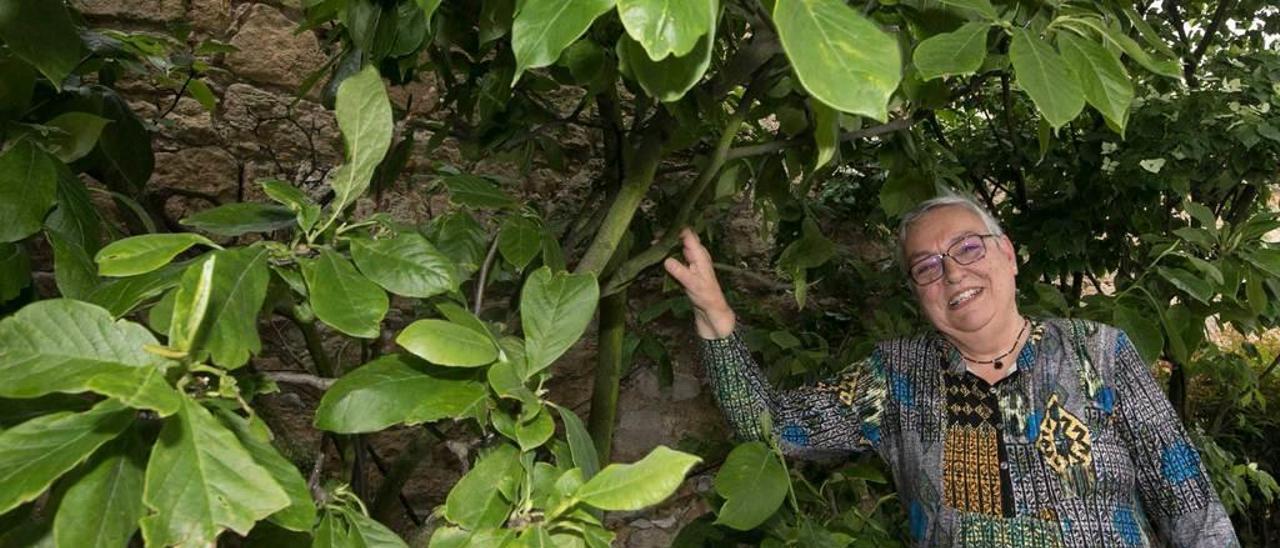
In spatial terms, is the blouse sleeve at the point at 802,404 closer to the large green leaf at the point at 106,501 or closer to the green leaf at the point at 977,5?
the green leaf at the point at 977,5

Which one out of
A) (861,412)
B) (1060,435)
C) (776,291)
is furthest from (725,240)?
(1060,435)

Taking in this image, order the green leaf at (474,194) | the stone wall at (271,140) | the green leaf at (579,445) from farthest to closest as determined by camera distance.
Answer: the stone wall at (271,140)
the green leaf at (474,194)
the green leaf at (579,445)

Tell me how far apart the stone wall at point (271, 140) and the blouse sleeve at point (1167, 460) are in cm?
75

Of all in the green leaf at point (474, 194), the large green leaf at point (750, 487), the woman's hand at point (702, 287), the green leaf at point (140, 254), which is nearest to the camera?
the green leaf at point (140, 254)

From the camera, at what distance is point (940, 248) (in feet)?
4.81

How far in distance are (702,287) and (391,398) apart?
77cm

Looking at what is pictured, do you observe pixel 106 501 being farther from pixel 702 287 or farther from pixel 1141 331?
pixel 1141 331

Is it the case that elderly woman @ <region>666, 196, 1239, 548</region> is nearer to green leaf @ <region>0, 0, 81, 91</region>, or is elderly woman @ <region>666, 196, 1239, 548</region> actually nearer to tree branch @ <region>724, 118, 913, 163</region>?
tree branch @ <region>724, 118, 913, 163</region>

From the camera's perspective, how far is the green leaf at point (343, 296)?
57 cm

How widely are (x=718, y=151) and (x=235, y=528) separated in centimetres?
64

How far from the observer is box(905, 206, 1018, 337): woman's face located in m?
1.41

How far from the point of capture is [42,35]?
72cm

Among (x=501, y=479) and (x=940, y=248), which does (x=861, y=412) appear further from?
(x=501, y=479)

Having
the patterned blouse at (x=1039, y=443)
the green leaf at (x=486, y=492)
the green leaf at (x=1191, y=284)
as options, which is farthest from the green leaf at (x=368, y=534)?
the green leaf at (x=1191, y=284)
